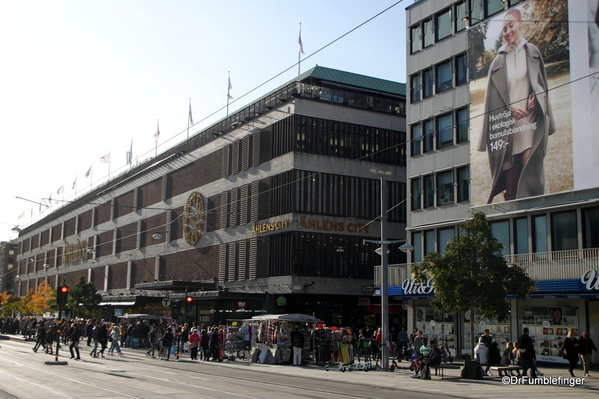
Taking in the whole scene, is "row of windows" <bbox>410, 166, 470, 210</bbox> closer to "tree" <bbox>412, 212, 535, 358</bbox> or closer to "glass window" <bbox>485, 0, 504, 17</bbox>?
"tree" <bbox>412, 212, 535, 358</bbox>

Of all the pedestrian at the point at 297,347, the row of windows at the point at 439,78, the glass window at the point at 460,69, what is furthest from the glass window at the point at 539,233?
the pedestrian at the point at 297,347

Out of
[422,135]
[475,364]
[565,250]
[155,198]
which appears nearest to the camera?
[475,364]

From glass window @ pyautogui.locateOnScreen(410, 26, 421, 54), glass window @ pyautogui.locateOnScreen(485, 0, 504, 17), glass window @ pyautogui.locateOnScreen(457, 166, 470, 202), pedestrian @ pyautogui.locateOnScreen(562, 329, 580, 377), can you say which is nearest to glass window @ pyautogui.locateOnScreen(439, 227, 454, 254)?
glass window @ pyautogui.locateOnScreen(457, 166, 470, 202)

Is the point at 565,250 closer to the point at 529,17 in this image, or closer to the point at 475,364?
the point at 475,364

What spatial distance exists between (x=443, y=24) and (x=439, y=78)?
3255 mm

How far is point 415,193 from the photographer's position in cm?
4066

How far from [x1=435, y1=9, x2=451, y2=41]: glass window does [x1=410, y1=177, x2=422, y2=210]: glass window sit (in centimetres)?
881

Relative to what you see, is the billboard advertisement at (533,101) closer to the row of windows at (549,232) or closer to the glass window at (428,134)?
the row of windows at (549,232)

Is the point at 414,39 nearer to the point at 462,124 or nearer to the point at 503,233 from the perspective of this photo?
the point at 462,124

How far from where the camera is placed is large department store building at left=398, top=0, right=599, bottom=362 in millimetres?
29828

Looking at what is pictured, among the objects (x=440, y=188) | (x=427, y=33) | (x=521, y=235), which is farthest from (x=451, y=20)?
(x=521, y=235)

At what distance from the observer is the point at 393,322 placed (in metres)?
49.6

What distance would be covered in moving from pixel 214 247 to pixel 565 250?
34308mm

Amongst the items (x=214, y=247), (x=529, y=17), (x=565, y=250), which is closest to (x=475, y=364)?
(x=565, y=250)
